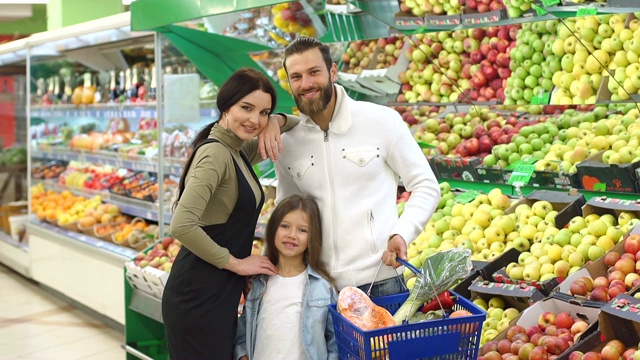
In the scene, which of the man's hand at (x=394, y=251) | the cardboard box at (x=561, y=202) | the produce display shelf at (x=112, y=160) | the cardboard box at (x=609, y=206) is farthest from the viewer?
the produce display shelf at (x=112, y=160)

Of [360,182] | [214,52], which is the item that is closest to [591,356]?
[360,182]

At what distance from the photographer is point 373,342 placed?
2.13 m

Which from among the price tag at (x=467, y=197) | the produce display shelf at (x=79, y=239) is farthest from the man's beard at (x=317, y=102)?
the produce display shelf at (x=79, y=239)

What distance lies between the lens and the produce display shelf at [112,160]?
17.8ft

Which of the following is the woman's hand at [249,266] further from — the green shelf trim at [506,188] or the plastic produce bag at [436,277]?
the green shelf trim at [506,188]

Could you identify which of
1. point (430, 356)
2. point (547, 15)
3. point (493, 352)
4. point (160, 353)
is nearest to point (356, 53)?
point (547, 15)

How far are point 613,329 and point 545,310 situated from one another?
0.33m

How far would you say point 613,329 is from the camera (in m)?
2.76

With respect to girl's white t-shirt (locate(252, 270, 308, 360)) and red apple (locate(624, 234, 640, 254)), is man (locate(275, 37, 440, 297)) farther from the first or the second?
red apple (locate(624, 234, 640, 254))

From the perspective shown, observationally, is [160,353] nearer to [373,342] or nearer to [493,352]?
[493,352]

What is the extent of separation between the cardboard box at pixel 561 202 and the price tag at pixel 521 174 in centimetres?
8

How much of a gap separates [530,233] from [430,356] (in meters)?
1.73

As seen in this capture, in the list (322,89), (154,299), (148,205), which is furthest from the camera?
(148,205)

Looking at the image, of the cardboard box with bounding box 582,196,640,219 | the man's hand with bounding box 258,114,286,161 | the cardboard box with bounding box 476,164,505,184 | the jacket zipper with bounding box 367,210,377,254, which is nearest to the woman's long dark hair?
the man's hand with bounding box 258,114,286,161
